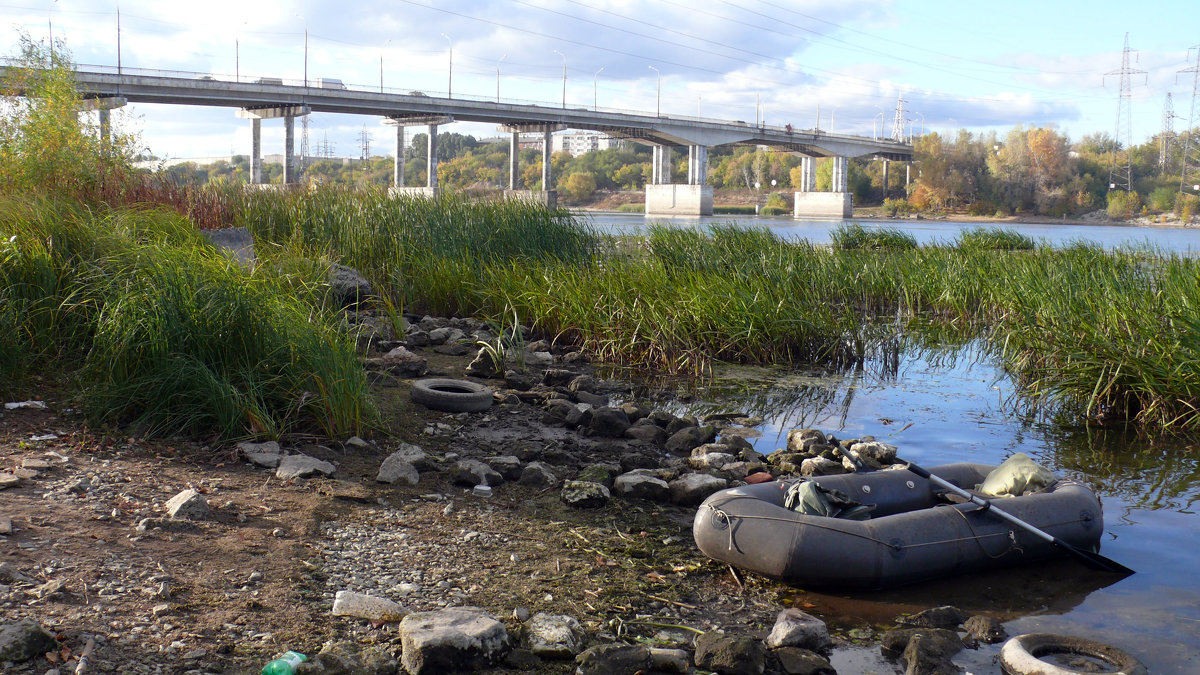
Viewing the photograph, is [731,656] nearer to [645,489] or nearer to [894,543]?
[894,543]

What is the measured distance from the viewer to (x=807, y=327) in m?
9.56

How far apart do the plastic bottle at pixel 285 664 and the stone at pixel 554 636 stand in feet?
2.66

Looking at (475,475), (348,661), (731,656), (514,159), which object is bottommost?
(731,656)

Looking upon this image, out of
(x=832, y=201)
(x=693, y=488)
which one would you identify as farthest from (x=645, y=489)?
(x=832, y=201)

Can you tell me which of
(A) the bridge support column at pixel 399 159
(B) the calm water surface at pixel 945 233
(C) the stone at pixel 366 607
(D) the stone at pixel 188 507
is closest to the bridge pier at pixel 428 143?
(A) the bridge support column at pixel 399 159

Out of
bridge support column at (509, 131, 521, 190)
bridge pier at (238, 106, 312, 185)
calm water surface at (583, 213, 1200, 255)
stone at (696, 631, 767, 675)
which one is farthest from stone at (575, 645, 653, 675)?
bridge support column at (509, 131, 521, 190)

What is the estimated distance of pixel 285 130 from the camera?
48.4 meters

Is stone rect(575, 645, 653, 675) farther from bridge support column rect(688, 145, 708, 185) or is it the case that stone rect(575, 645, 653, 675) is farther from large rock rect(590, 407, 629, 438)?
bridge support column rect(688, 145, 708, 185)

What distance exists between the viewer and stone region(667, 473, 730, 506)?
5.13 m

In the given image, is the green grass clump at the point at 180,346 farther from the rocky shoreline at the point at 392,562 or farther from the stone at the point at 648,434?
the stone at the point at 648,434

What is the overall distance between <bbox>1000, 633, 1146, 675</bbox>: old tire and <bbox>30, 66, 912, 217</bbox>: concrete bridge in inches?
1142

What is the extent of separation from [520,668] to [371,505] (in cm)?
169

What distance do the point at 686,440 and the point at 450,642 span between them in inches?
137

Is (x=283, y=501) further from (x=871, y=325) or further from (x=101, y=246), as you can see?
(x=871, y=325)
